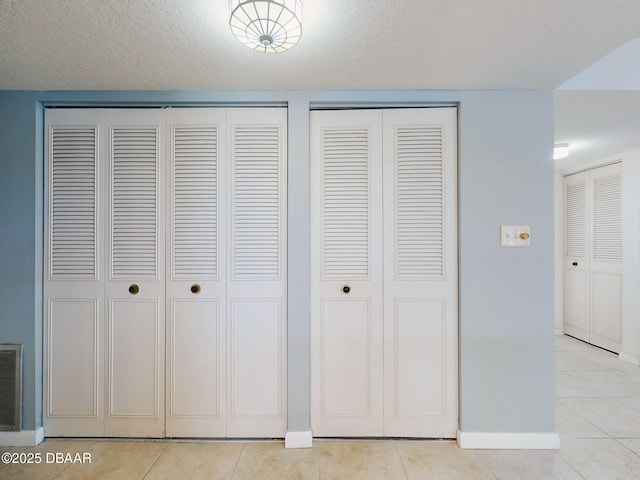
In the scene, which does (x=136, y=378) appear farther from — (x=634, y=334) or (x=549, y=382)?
(x=634, y=334)

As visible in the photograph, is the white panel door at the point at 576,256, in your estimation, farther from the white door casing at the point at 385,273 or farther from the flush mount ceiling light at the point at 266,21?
the flush mount ceiling light at the point at 266,21

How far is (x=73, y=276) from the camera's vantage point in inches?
80.4

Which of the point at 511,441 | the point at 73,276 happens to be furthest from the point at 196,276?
the point at 511,441

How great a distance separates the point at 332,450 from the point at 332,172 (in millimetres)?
1719

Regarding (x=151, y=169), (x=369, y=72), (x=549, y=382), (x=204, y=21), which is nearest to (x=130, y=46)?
(x=204, y=21)

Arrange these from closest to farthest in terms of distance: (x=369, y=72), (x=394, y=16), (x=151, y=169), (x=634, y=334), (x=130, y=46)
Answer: (x=394, y=16)
(x=130, y=46)
(x=369, y=72)
(x=151, y=169)
(x=634, y=334)

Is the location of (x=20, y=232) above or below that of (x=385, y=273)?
above

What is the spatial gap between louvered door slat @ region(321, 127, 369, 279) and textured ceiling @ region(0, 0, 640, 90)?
1.13 ft

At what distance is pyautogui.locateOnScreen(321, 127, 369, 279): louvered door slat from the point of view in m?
2.06

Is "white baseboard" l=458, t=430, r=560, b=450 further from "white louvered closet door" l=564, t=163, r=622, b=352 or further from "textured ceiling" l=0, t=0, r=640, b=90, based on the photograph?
"white louvered closet door" l=564, t=163, r=622, b=352

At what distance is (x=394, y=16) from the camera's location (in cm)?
134

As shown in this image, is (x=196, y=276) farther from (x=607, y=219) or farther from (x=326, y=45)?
(x=607, y=219)

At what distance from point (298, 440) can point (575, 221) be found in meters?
4.36

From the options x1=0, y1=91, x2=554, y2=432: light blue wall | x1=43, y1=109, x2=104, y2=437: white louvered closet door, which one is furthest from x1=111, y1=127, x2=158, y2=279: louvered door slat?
x1=0, y1=91, x2=554, y2=432: light blue wall
